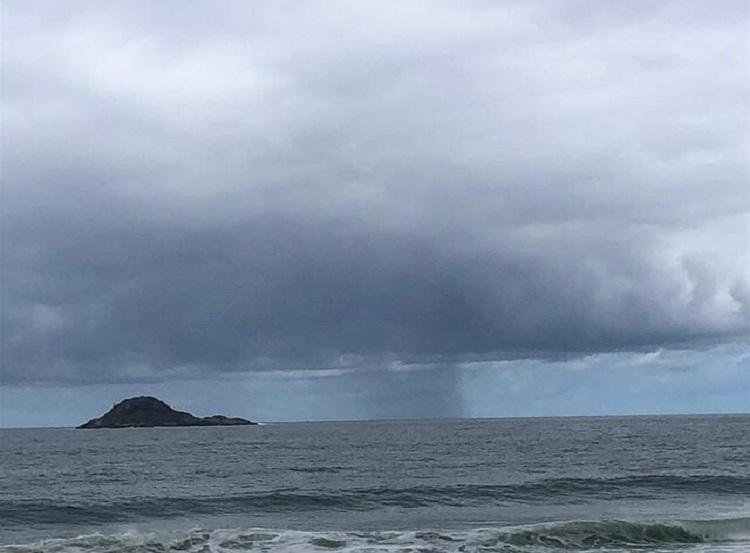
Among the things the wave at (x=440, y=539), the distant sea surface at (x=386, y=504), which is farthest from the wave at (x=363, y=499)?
the wave at (x=440, y=539)

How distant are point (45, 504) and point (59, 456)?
51.3m

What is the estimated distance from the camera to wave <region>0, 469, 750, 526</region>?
4178 centimetres

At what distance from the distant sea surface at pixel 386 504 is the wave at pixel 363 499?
0.10m

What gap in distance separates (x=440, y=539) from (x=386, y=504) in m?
13.4

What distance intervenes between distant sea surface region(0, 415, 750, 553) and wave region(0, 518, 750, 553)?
0.07 meters

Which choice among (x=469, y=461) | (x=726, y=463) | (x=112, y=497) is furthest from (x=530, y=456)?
(x=112, y=497)

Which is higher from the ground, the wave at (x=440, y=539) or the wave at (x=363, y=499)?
the wave at (x=363, y=499)

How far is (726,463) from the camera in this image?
6706 centimetres

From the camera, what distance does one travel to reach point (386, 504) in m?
44.2

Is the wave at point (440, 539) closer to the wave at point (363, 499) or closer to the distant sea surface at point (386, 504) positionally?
the distant sea surface at point (386, 504)

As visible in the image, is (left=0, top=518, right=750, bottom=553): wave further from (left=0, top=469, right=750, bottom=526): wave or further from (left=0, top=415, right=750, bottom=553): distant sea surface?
(left=0, top=469, right=750, bottom=526): wave

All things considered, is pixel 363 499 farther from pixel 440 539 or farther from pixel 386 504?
pixel 440 539

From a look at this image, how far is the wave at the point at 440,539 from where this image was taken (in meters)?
29.4

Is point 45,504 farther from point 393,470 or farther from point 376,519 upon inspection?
point 393,470
